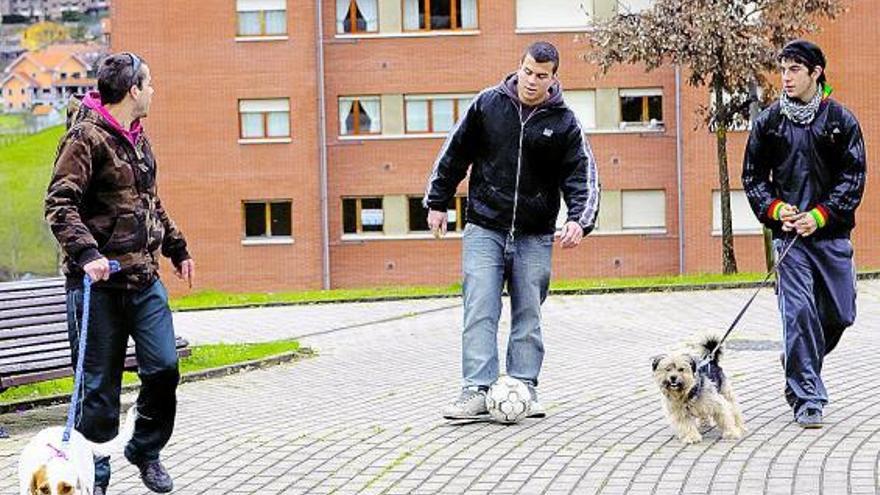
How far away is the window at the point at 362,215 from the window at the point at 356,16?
5.34 meters

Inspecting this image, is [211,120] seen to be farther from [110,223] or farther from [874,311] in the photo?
[110,223]

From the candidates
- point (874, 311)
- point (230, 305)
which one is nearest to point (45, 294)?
point (874, 311)

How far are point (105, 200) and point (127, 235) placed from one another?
19cm

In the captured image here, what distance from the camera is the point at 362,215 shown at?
51.8 metres

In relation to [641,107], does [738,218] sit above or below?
below

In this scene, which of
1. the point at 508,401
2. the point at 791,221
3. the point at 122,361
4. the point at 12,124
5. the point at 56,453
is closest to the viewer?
the point at 56,453

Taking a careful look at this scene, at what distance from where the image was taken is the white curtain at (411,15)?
51.7m

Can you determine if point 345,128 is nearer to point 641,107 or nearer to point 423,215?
point 423,215

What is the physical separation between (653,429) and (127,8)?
44221mm

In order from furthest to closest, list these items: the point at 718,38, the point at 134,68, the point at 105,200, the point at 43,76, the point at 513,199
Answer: the point at 43,76, the point at 718,38, the point at 513,199, the point at 134,68, the point at 105,200

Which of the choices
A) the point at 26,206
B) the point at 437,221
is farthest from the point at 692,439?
the point at 26,206

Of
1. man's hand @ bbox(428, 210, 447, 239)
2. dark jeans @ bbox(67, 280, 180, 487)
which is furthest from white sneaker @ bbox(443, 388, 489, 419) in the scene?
dark jeans @ bbox(67, 280, 180, 487)

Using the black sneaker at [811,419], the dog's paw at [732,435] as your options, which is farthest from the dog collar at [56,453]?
the black sneaker at [811,419]

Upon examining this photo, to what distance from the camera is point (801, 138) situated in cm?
981
